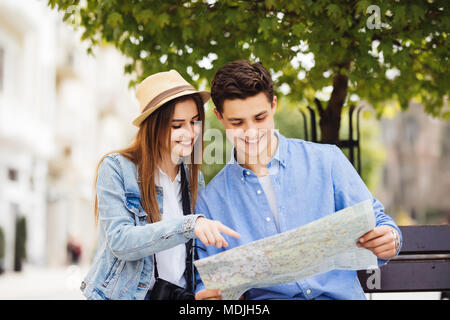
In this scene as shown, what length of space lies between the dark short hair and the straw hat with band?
253mm

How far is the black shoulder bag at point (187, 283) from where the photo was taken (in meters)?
2.73

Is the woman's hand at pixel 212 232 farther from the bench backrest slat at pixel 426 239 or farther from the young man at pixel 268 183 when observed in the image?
the bench backrest slat at pixel 426 239

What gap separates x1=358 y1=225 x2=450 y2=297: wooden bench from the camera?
3.54 meters

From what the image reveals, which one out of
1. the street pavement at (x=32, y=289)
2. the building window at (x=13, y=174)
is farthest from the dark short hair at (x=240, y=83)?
the building window at (x=13, y=174)

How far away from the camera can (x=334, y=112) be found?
4523 mm

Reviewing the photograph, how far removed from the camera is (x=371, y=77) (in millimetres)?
4270

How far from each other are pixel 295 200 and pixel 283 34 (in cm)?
168

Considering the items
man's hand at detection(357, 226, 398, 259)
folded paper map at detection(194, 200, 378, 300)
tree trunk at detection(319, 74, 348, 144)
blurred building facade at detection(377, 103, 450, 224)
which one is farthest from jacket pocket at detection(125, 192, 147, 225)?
blurred building facade at detection(377, 103, 450, 224)

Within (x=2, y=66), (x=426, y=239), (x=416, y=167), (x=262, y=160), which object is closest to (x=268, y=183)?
(x=262, y=160)

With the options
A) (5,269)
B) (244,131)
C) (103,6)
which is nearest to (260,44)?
(103,6)

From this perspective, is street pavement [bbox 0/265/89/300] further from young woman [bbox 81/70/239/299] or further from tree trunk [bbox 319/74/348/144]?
young woman [bbox 81/70/239/299]

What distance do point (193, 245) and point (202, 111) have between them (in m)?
0.63

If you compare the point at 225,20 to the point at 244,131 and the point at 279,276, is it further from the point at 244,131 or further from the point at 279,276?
the point at 279,276

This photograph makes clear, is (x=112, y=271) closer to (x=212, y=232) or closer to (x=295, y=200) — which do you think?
(x=212, y=232)
